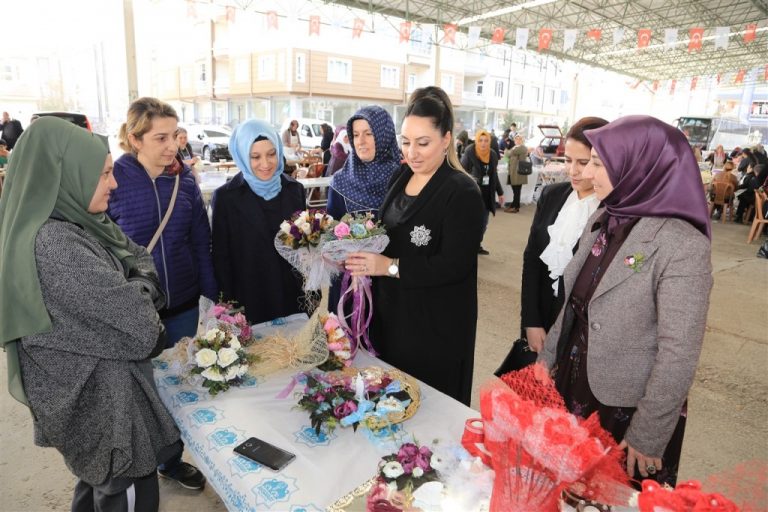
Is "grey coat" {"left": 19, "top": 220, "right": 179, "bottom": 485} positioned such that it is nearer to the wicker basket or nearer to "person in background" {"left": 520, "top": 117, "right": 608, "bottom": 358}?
the wicker basket

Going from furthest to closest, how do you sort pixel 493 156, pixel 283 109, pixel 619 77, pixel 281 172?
pixel 619 77
pixel 283 109
pixel 493 156
pixel 281 172

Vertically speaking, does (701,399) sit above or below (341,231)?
below

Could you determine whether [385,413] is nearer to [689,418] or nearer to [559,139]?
[689,418]

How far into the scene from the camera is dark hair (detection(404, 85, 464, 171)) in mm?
1822

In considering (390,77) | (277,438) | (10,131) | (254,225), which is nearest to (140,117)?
(254,225)

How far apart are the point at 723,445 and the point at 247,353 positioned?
287 centimetres

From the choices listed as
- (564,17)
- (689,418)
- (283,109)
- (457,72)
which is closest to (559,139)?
(564,17)

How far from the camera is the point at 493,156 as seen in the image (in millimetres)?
7488

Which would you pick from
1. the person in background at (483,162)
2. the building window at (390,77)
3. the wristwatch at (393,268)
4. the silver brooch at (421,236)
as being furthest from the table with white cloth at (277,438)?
the building window at (390,77)

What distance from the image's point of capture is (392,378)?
1614 mm

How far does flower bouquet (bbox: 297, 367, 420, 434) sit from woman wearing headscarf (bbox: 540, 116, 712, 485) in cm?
57

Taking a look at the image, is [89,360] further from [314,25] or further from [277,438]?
[314,25]

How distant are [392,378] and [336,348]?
25 centimetres

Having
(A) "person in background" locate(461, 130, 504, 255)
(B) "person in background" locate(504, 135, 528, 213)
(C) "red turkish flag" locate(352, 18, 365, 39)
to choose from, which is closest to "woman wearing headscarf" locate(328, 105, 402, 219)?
(A) "person in background" locate(461, 130, 504, 255)
